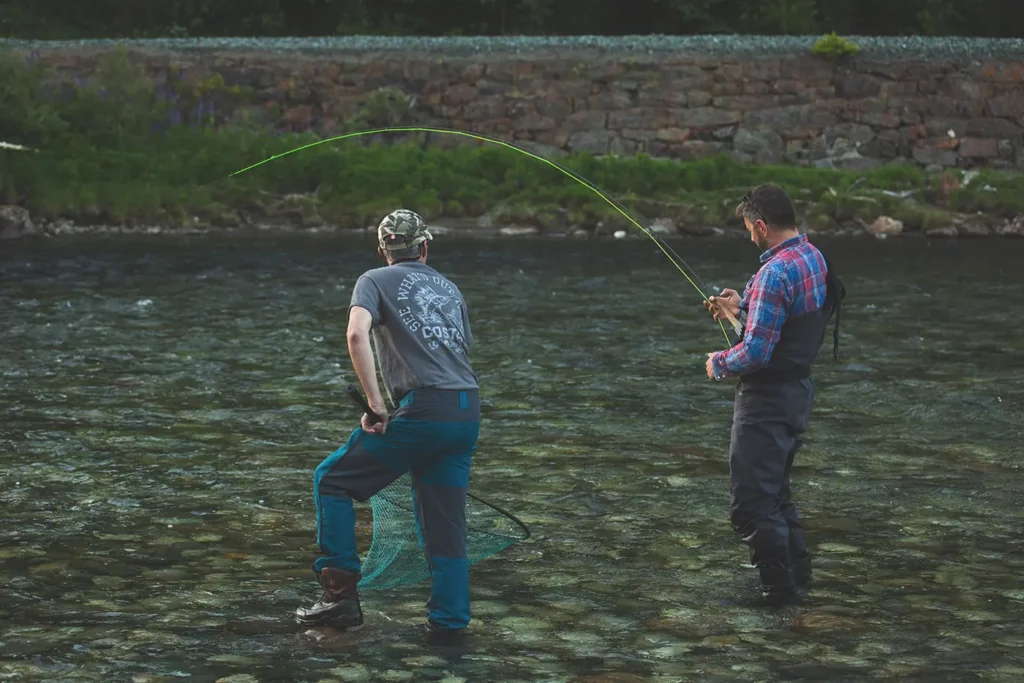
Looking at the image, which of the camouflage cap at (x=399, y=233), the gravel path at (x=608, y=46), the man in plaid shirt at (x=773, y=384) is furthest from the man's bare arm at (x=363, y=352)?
the gravel path at (x=608, y=46)

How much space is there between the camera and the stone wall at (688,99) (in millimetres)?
28719

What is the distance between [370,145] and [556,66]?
3.47 meters

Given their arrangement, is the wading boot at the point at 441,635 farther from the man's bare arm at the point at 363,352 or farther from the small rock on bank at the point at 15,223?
the small rock on bank at the point at 15,223

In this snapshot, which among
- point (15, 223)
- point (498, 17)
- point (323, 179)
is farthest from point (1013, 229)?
point (498, 17)

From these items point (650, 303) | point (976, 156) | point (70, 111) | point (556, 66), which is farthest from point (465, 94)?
point (650, 303)

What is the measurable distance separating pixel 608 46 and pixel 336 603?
2302cm

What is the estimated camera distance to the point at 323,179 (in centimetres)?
2655

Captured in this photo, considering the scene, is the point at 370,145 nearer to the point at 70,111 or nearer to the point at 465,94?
the point at 465,94

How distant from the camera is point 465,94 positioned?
28875 millimetres

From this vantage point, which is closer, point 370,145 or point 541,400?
point 541,400

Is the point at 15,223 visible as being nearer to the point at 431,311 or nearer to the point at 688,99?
the point at 688,99

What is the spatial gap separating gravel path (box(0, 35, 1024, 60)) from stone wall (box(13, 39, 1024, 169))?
0.68 feet

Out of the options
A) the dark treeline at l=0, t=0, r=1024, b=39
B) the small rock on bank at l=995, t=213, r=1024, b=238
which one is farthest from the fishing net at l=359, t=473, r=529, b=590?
the dark treeline at l=0, t=0, r=1024, b=39

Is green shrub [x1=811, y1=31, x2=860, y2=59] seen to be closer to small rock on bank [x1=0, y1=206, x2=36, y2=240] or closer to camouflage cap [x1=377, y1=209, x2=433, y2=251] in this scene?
small rock on bank [x1=0, y1=206, x2=36, y2=240]
